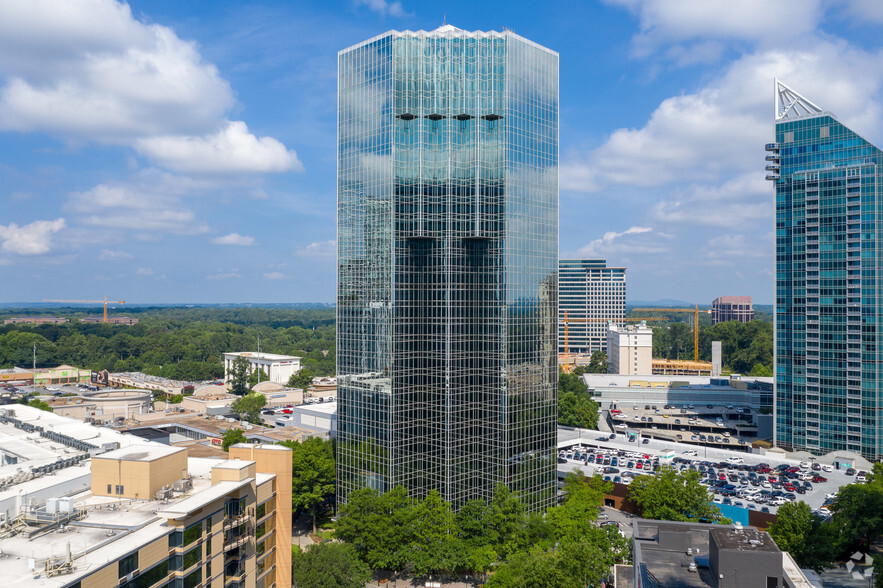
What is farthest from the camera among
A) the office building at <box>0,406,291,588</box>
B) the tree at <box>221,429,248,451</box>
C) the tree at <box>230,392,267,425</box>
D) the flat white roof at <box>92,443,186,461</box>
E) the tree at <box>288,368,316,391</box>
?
the tree at <box>288,368,316,391</box>

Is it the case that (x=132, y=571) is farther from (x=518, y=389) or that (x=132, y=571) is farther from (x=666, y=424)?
(x=666, y=424)

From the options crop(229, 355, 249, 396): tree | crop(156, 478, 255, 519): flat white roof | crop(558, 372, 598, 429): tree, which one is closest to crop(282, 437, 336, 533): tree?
crop(156, 478, 255, 519): flat white roof

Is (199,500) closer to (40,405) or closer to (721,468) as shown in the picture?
(721,468)

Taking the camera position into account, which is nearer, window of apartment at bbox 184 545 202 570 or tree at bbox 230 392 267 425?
window of apartment at bbox 184 545 202 570

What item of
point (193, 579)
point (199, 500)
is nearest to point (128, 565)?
point (193, 579)

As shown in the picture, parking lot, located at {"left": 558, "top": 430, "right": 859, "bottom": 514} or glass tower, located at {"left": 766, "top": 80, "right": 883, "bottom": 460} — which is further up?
glass tower, located at {"left": 766, "top": 80, "right": 883, "bottom": 460}

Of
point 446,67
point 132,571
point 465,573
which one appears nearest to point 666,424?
point 465,573

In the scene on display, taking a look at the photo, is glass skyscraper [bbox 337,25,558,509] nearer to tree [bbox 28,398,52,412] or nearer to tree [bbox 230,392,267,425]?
tree [bbox 230,392,267,425]
